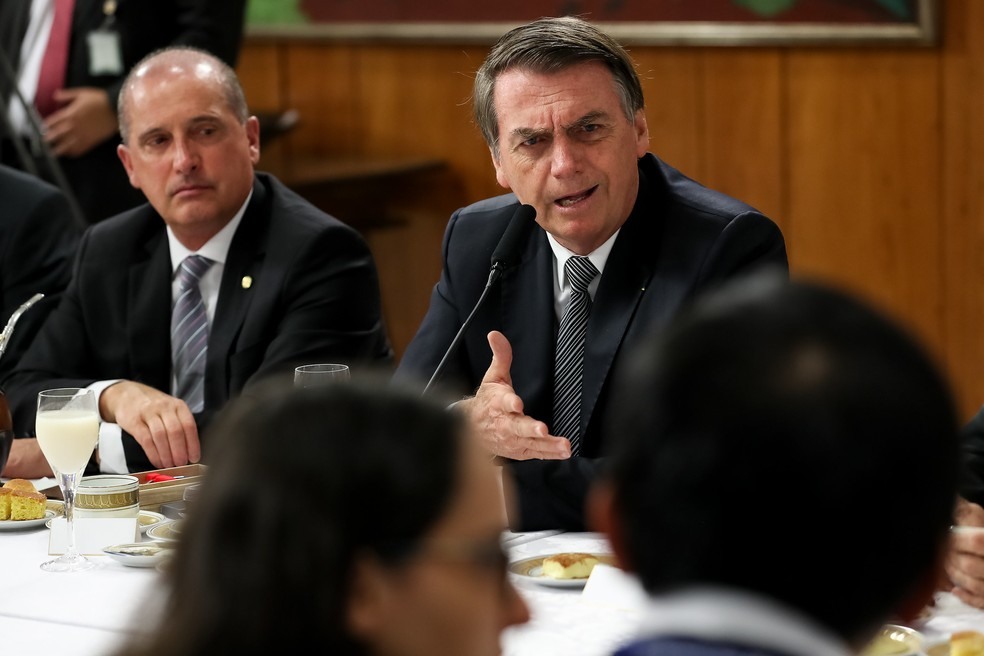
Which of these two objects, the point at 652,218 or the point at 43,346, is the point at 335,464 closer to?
the point at 652,218

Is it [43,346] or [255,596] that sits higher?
[255,596]

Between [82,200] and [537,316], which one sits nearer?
[537,316]

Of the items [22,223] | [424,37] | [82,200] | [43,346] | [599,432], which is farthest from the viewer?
[424,37]

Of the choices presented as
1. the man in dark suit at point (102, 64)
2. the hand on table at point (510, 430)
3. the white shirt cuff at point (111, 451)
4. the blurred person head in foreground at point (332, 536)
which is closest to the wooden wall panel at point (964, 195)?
the man in dark suit at point (102, 64)

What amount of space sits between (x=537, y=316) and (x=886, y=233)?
2387mm

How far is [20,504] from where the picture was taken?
7.09ft

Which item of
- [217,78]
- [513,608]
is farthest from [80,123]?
[513,608]

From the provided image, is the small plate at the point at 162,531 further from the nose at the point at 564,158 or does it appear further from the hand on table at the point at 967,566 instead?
the hand on table at the point at 967,566

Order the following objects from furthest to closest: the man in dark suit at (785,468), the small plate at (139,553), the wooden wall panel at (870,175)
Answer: the wooden wall panel at (870,175) → the small plate at (139,553) → the man in dark suit at (785,468)

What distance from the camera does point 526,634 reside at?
161 centimetres

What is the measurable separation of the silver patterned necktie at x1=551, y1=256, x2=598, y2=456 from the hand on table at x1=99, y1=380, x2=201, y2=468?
666 millimetres

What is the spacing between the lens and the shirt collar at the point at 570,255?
253cm

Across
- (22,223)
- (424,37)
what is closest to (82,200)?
(22,223)

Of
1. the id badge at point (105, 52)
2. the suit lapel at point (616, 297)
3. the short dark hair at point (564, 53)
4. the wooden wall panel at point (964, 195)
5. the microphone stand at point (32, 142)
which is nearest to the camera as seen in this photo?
the suit lapel at point (616, 297)
